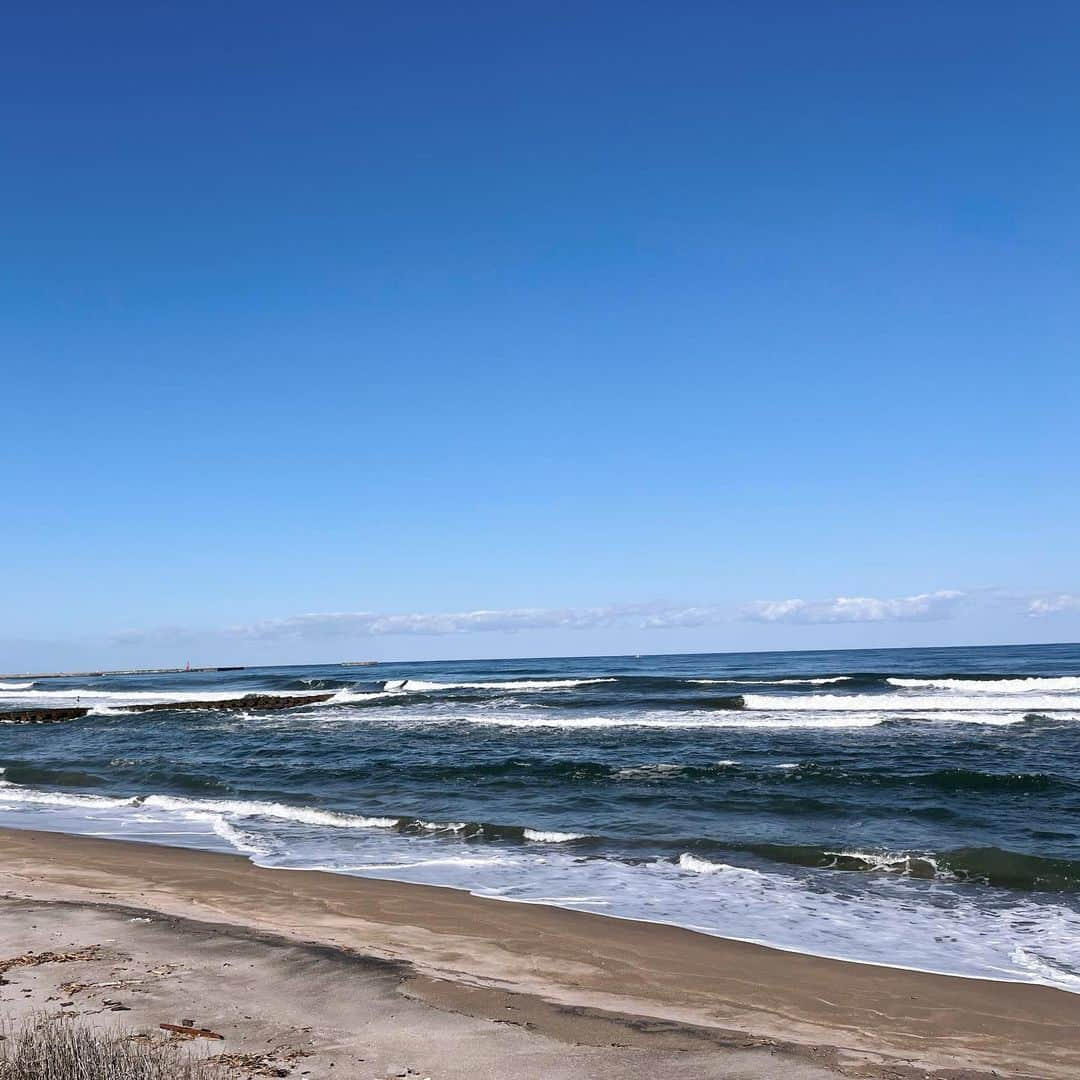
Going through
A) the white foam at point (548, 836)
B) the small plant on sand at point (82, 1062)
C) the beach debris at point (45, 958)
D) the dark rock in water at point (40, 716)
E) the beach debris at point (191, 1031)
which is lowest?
the dark rock in water at point (40, 716)

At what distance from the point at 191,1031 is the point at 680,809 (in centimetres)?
1116

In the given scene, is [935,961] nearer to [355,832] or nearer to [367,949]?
[367,949]

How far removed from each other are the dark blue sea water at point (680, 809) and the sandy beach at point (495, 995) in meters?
1.00

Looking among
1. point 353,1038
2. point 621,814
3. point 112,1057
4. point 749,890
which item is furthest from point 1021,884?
point 112,1057

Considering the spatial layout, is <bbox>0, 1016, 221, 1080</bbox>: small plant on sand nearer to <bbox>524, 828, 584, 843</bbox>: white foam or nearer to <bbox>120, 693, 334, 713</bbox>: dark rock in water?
<bbox>524, 828, 584, 843</bbox>: white foam

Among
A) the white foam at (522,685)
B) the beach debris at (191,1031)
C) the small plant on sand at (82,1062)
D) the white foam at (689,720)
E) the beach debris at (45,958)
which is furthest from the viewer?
the white foam at (522,685)

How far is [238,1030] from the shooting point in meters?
5.95

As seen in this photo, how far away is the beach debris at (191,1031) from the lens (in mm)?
5762

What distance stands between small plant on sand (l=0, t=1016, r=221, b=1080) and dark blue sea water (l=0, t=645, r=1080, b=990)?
20.5 ft

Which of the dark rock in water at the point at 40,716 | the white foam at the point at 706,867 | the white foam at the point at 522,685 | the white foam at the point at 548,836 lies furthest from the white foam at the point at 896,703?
the dark rock in water at the point at 40,716

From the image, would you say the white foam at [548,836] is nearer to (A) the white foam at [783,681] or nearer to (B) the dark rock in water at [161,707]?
(B) the dark rock in water at [161,707]

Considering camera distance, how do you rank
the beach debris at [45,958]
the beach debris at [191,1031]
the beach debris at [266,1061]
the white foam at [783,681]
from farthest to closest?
the white foam at [783,681] < the beach debris at [45,958] < the beach debris at [191,1031] < the beach debris at [266,1061]

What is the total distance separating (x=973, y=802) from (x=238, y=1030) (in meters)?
14.3

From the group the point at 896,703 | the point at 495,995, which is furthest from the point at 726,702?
the point at 495,995
